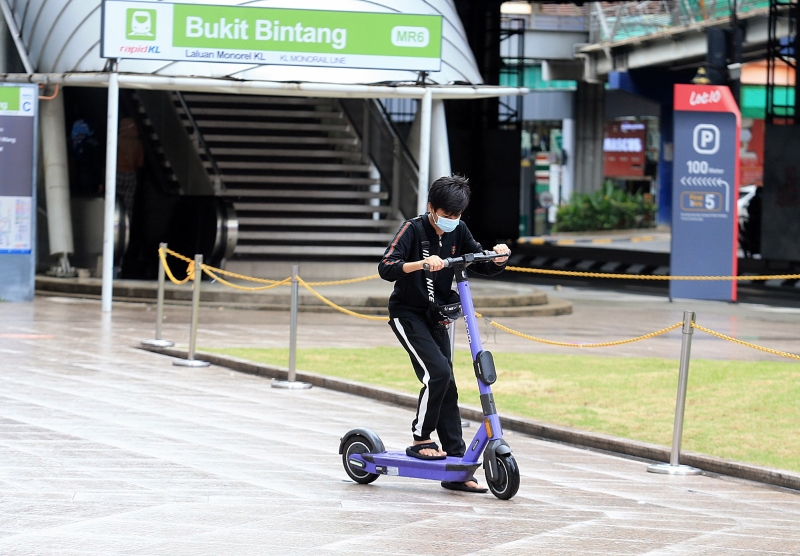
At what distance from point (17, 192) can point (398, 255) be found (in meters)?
12.5

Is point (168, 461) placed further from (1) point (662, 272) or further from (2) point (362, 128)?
(1) point (662, 272)

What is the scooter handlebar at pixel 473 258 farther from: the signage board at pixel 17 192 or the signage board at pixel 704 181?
the signage board at pixel 704 181

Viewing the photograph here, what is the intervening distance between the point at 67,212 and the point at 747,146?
43137 mm

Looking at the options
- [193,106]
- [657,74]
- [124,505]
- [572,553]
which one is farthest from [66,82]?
[657,74]

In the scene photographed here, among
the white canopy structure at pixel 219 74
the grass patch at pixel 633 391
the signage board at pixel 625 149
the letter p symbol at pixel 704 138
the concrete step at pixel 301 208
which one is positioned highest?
the signage board at pixel 625 149

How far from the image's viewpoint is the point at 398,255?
23.1 feet

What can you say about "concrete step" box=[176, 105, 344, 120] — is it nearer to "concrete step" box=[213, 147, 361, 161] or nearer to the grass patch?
"concrete step" box=[213, 147, 361, 161]

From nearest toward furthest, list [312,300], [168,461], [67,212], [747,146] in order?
[168,461]
[312,300]
[67,212]
[747,146]

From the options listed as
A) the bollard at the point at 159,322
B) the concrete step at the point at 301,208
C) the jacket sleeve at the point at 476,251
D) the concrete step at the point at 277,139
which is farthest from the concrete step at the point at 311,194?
the jacket sleeve at the point at 476,251

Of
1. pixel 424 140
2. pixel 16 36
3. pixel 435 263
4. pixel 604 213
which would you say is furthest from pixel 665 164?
pixel 435 263

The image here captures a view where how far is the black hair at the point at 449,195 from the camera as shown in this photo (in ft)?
22.8

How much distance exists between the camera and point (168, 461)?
306 inches

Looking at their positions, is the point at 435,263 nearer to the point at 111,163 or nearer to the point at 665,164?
the point at 111,163

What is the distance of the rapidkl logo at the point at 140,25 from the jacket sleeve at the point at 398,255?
1090cm
